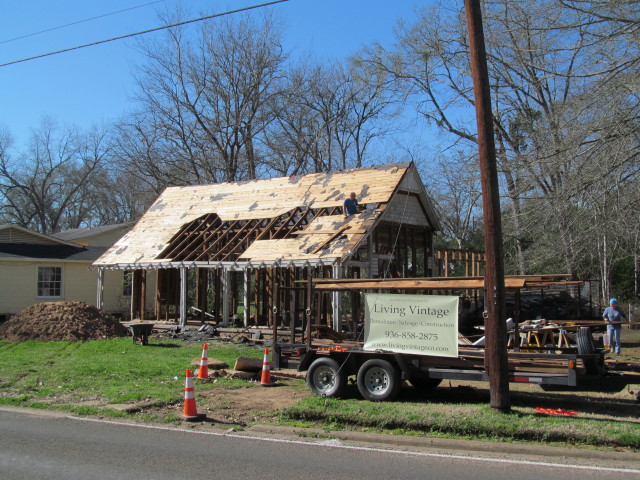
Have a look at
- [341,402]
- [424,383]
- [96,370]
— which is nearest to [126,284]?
[96,370]

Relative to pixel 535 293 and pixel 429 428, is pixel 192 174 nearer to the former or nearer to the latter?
pixel 535 293

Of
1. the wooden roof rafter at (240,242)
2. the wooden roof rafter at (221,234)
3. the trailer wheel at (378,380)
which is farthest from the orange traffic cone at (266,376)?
the wooden roof rafter at (221,234)

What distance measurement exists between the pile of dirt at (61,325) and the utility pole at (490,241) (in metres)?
14.9

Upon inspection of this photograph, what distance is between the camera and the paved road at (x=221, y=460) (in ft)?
22.1

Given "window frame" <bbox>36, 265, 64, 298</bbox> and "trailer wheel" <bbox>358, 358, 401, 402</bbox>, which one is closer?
"trailer wheel" <bbox>358, 358, 401, 402</bbox>

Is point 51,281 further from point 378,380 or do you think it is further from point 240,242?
point 378,380

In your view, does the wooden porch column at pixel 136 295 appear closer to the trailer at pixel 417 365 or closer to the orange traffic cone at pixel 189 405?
the trailer at pixel 417 365

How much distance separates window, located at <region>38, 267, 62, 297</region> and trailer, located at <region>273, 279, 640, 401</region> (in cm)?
2118

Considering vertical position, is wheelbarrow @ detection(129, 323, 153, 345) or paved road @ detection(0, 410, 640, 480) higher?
wheelbarrow @ detection(129, 323, 153, 345)

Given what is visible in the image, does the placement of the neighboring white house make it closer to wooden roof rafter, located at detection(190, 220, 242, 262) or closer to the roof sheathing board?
the roof sheathing board

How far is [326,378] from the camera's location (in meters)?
11.4

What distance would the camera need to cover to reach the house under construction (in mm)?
19984

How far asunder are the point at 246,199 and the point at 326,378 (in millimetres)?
14088

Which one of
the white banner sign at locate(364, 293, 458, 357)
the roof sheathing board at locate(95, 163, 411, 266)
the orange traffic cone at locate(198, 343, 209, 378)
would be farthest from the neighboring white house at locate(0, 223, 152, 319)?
the white banner sign at locate(364, 293, 458, 357)
